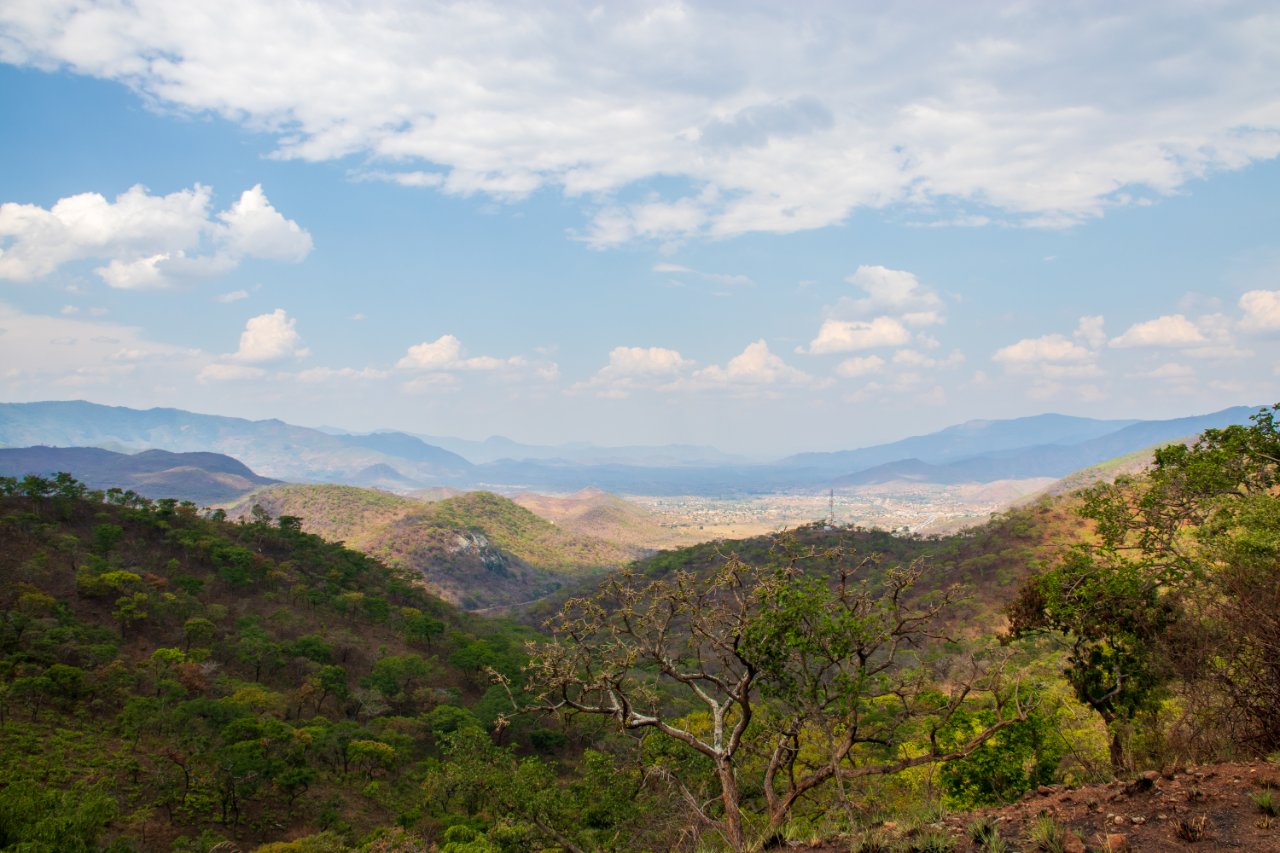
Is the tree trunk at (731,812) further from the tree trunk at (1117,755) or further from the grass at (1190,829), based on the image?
the tree trunk at (1117,755)

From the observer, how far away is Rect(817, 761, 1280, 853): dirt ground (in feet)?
21.6

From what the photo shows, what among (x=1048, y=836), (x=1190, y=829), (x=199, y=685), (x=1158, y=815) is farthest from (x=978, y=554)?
(x=1048, y=836)

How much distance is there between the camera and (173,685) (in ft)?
96.3

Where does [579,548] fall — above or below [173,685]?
below

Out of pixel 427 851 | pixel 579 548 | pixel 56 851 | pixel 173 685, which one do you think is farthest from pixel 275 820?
pixel 579 548

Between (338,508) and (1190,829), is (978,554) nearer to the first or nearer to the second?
(1190,829)

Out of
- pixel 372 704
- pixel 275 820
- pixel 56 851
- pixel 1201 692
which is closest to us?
pixel 1201 692

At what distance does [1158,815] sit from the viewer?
23.6 ft

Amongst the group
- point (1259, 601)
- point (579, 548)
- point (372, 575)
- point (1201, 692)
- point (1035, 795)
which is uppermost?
point (1259, 601)

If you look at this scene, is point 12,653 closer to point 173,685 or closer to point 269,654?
point 173,685

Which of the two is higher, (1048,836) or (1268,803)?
(1268,803)

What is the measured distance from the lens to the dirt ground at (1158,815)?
6.59 meters

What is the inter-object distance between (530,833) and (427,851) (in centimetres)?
279

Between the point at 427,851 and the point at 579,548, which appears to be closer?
the point at 427,851
